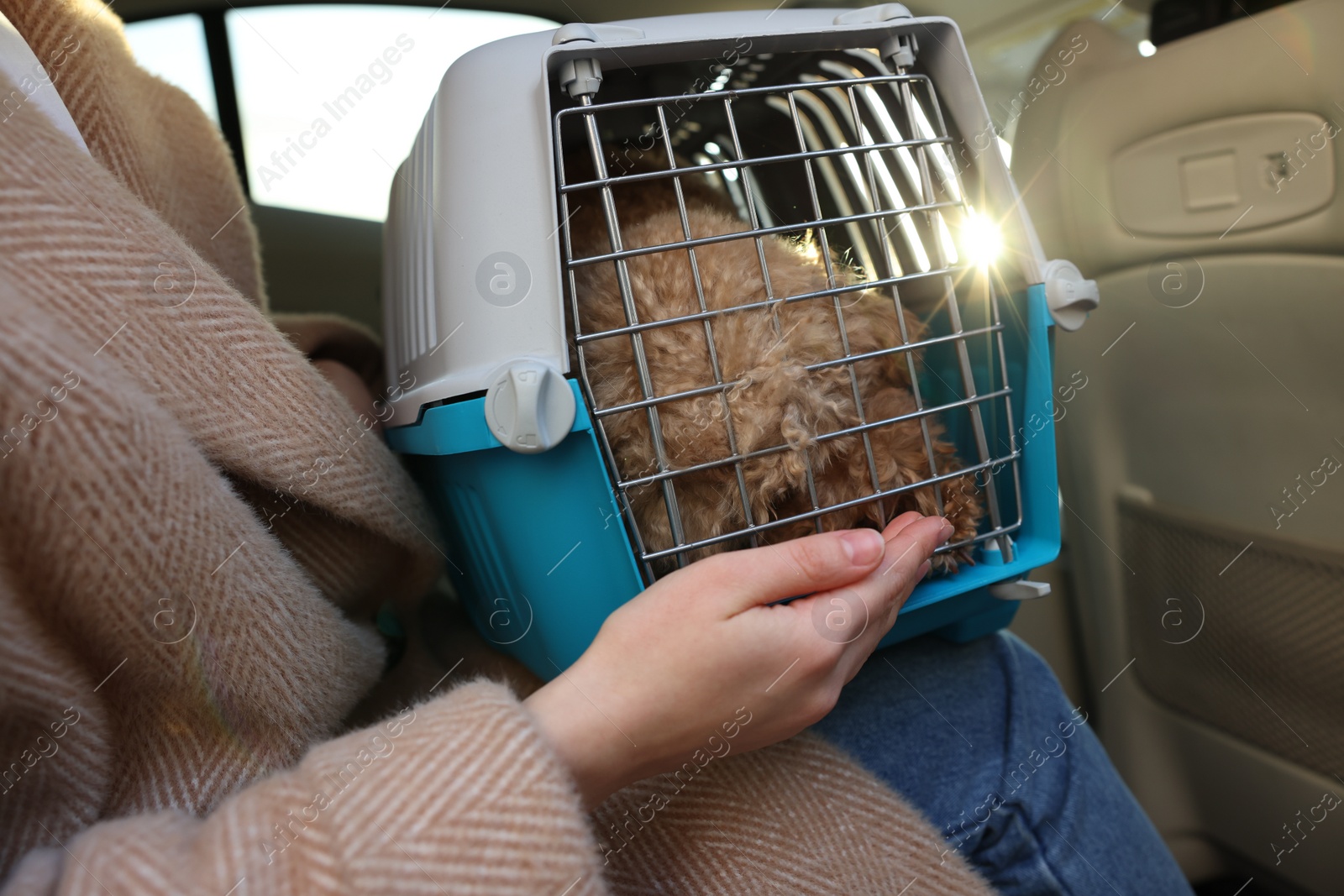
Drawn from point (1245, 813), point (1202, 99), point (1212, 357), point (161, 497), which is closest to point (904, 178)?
point (1202, 99)

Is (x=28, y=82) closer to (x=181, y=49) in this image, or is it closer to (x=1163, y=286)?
(x=181, y=49)

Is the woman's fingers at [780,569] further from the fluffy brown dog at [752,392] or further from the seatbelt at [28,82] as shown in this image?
the seatbelt at [28,82]

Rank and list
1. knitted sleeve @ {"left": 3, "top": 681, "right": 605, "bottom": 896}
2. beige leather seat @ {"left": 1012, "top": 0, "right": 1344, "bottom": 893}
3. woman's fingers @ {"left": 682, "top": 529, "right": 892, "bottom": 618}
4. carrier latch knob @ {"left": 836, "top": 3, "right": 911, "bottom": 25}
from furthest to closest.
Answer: beige leather seat @ {"left": 1012, "top": 0, "right": 1344, "bottom": 893} < carrier latch knob @ {"left": 836, "top": 3, "right": 911, "bottom": 25} < woman's fingers @ {"left": 682, "top": 529, "right": 892, "bottom": 618} < knitted sleeve @ {"left": 3, "top": 681, "right": 605, "bottom": 896}

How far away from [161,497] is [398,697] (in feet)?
1.35

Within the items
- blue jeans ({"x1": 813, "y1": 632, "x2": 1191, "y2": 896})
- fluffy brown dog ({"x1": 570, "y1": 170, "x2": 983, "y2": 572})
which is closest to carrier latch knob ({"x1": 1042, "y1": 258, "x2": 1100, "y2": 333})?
fluffy brown dog ({"x1": 570, "y1": 170, "x2": 983, "y2": 572})

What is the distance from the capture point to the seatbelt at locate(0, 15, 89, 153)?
1.69ft

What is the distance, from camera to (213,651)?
53cm

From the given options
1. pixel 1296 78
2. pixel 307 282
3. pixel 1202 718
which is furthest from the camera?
pixel 307 282

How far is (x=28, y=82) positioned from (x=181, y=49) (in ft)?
Answer: 1.76

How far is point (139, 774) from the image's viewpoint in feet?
1.76

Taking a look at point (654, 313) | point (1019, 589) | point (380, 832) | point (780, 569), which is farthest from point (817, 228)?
point (380, 832)

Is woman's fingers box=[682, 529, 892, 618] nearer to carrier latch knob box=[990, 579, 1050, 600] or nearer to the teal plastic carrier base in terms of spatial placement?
the teal plastic carrier base

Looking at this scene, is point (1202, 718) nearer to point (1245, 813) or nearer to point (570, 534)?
point (1245, 813)

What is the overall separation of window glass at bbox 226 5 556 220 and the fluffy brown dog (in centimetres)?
55
